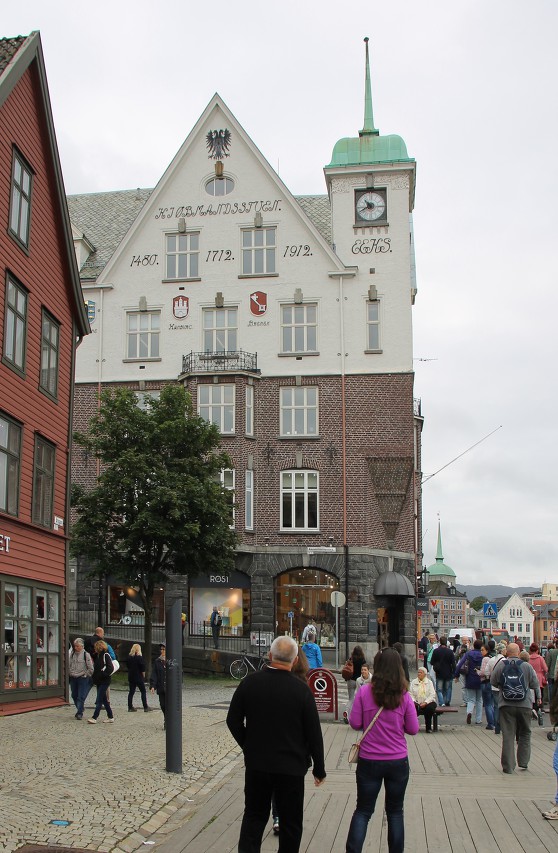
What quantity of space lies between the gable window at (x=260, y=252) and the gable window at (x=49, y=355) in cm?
1915

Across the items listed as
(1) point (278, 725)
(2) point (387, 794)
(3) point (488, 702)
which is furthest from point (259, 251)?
(1) point (278, 725)

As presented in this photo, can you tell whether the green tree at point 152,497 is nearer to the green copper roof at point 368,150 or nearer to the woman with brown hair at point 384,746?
the green copper roof at point 368,150

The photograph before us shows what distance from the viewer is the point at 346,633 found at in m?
39.0

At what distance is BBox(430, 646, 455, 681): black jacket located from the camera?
22922mm

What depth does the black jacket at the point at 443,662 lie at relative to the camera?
2292 cm

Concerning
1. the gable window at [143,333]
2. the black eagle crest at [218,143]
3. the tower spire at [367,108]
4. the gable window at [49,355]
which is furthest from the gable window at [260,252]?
the gable window at [49,355]

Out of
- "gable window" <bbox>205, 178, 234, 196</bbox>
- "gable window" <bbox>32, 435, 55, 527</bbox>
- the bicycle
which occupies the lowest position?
the bicycle

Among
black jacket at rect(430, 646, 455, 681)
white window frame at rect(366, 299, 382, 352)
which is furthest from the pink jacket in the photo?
white window frame at rect(366, 299, 382, 352)

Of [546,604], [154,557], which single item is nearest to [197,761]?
[154,557]

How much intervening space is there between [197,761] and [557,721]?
16.5 ft

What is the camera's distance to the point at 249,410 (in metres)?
41.2

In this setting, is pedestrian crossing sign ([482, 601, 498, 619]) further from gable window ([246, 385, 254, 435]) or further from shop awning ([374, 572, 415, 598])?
gable window ([246, 385, 254, 435])

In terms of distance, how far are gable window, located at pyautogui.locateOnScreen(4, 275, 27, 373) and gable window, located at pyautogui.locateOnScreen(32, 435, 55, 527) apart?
2.14 meters

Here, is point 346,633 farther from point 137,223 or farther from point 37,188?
point 37,188
